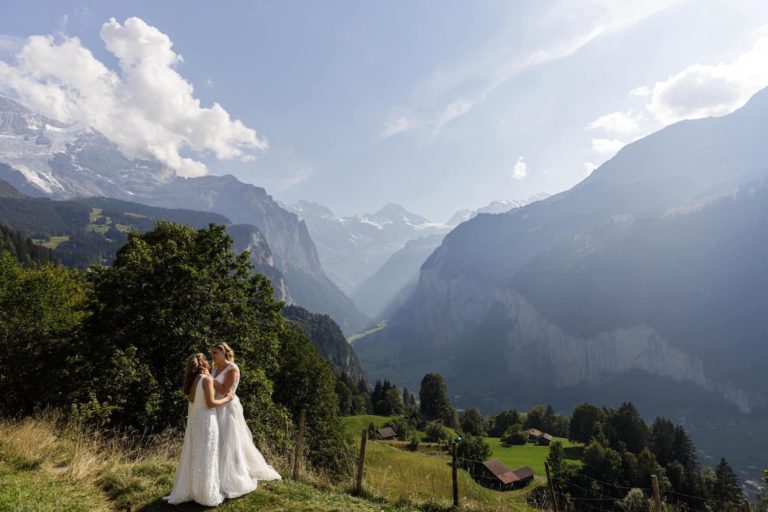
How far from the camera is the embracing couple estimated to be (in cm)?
853

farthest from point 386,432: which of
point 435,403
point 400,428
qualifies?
point 435,403

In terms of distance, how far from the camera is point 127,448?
46.0 ft

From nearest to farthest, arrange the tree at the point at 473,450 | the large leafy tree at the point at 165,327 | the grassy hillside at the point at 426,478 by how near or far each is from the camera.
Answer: the grassy hillside at the point at 426,478 < the large leafy tree at the point at 165,327 < the tree at the point at 473,450

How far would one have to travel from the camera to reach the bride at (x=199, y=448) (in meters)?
8.48

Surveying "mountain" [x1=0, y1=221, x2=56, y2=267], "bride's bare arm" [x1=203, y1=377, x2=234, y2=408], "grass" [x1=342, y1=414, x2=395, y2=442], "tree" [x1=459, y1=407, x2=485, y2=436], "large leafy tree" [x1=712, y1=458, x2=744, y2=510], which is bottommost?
"large leafy tree" [x1=712, y1=458, x2=744, y2=510]

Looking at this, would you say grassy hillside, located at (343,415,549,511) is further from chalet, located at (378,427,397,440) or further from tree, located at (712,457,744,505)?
tree, located at (712,457,744,505)

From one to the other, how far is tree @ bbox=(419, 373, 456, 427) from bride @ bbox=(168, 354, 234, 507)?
111993 mm

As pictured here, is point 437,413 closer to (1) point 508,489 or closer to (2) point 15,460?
(1) point 508,489

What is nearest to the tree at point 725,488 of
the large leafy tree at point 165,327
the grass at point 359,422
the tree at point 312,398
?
the grass at point 359,422

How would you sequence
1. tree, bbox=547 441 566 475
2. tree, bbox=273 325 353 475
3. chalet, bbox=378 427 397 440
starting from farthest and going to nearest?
chalet, bbox=378 427 397 440
tree, bbox=547 441 566 475
tree, bbox=273 325 353 475

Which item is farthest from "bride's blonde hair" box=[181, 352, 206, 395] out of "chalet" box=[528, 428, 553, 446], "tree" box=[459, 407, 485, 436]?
"chalet" box=[528, 428, 553, 446]

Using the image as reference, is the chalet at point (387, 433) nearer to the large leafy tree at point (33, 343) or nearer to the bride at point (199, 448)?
the large leafy tree at point (33, 343)

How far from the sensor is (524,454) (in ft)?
277

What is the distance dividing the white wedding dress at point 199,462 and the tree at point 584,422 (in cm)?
10464
